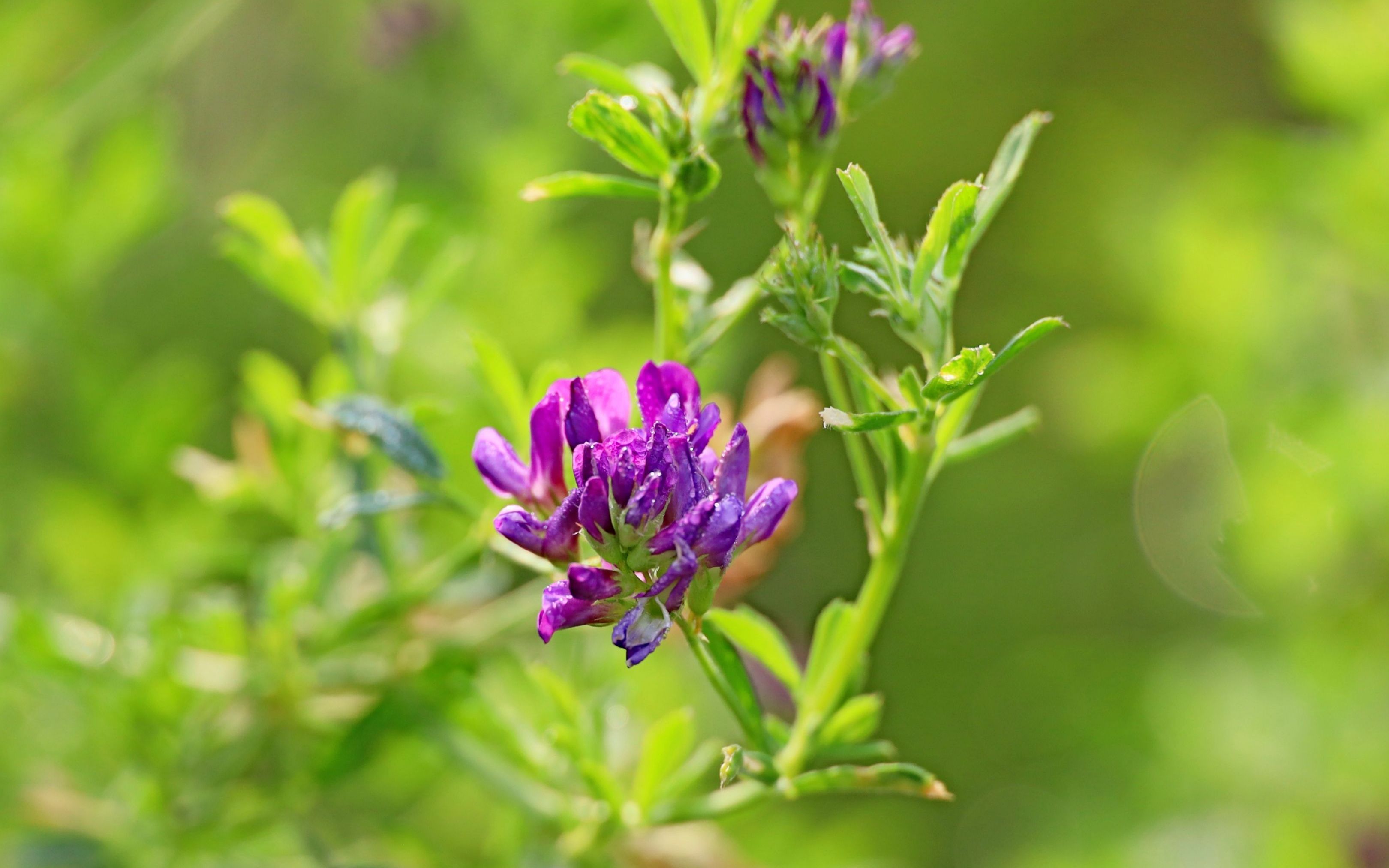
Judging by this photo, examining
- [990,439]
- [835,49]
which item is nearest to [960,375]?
[990,439]

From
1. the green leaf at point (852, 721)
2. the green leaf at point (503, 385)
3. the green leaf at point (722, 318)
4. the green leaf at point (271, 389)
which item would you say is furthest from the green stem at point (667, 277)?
the green leaf at point (271, 389)

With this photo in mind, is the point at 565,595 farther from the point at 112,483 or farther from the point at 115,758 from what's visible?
the point at 112,483

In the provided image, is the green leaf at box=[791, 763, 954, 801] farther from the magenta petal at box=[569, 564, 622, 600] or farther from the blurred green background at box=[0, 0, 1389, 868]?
the blurred green background at box=[0, 0, 1389, 868]

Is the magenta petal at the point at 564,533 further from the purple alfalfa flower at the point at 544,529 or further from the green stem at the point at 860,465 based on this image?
the green stem at the point at 860,465

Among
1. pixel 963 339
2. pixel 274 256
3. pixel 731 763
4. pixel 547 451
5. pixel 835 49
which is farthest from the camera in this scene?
pixel 963 339

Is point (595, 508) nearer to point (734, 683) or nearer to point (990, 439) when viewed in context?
point (734, 683)

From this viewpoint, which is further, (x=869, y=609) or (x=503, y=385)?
(x=503, y=385)
